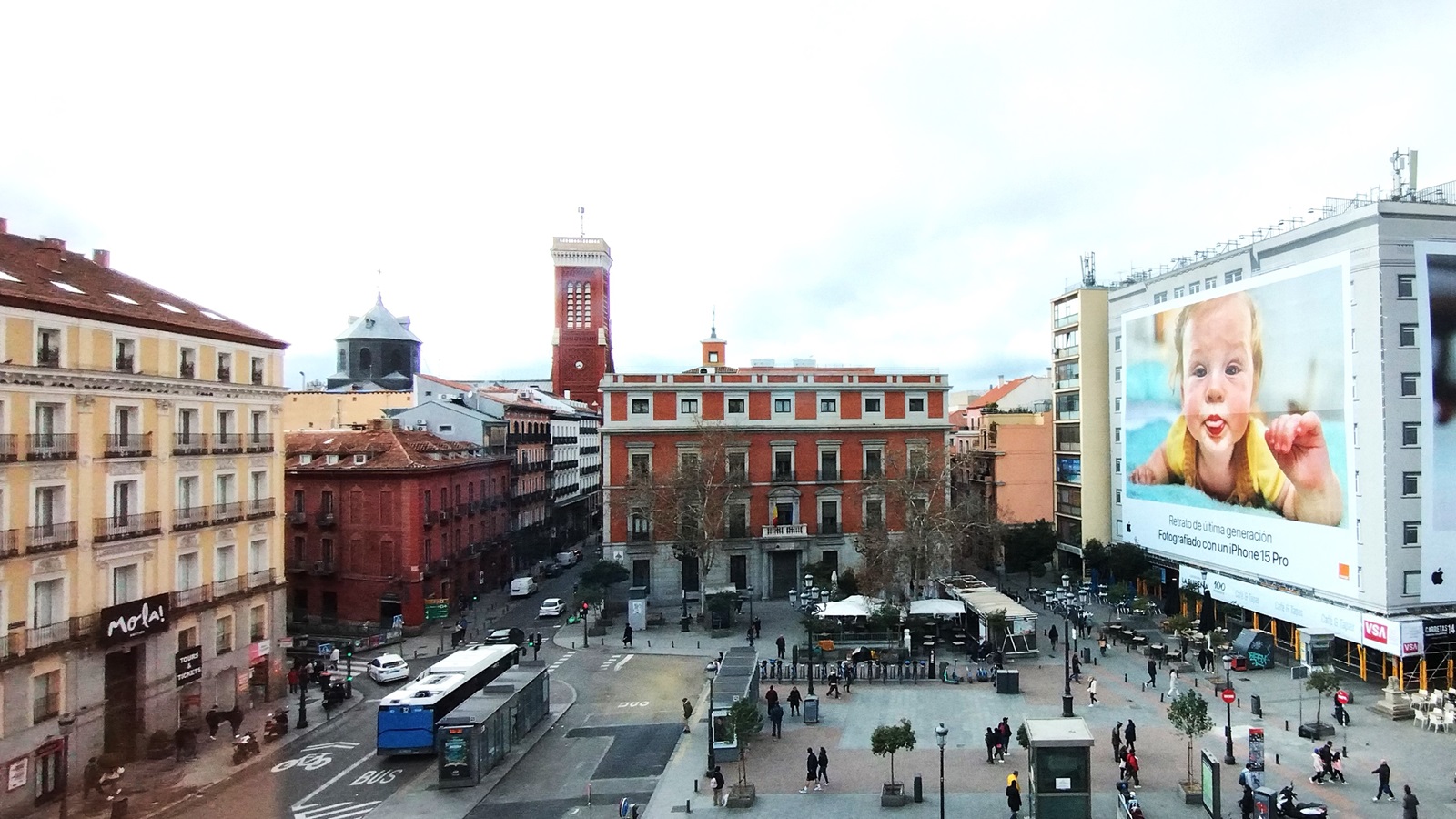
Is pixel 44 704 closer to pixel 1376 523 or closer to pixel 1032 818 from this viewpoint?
pixel 1032 818

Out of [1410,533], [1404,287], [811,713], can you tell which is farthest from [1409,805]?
[1404,287]

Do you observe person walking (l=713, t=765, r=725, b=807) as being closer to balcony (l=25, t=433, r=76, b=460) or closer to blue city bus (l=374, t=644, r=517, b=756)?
blue city bus (l=374, t=644, r=517, b=756)

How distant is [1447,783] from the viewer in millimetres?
23125

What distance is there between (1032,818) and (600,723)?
1573cm

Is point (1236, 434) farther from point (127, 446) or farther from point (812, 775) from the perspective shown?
point (127, 446)

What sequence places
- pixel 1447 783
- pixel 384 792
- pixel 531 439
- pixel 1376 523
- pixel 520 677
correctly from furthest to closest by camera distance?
1. pixel 531 439
2. pixel 1376 523
3. pixel 520 677
4. pixel 384 792
5. pixel 1447 783

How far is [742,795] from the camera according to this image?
22.8 metres

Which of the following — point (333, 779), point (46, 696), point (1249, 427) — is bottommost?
point (333, 779)

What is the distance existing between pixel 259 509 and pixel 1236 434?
44.4 meters

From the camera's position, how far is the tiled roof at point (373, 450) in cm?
4772

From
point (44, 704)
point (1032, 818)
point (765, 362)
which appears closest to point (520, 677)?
point (44, 704)

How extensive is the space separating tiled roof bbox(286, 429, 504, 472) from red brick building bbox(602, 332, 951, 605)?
1024 cm

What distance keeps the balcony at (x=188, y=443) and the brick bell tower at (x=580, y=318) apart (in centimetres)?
7285

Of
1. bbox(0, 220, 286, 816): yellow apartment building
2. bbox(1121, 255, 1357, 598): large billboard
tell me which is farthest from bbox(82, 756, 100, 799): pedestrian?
bbox(1121, 255, 1357, 598): large billboard
